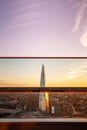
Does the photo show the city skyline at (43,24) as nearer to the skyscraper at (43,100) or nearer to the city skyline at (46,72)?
the city skyline at (46,72)

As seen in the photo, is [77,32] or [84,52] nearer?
[84,52]

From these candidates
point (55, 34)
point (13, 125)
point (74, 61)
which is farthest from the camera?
point (55, 34)

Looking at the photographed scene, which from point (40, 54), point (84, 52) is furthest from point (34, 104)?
point (84, 52)

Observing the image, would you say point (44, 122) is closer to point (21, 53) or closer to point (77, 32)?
point (21, 53)

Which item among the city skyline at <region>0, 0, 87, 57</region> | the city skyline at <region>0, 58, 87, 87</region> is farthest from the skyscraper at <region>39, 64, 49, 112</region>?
the city skyline at <region>0, 0, 87, 57</region>

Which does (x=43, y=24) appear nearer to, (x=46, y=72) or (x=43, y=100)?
(x=46, y=72)

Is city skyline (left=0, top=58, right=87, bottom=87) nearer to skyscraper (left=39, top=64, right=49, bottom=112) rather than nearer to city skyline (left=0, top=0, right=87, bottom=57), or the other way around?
skyscraper (left=39, top=64, right=49, bottom=112)

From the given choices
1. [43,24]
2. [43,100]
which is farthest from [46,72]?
[43,24]
